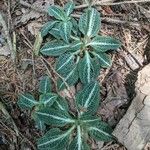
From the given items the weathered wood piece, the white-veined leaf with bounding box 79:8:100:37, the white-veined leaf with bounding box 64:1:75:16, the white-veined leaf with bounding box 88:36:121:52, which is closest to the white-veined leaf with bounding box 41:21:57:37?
the white-veined leaf with bounding box 64:1:75:16

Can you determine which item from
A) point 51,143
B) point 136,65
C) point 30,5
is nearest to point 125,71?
point 136,65

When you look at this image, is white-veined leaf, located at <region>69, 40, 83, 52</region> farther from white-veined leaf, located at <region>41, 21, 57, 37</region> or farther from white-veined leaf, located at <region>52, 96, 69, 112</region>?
white-veined leaf, located at <region>52, 96, 69, 112</region>

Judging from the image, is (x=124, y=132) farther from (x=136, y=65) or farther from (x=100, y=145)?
(x=136, y=65)

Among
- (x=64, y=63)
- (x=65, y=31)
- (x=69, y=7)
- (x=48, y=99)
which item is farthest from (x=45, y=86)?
(x=69, y=7)

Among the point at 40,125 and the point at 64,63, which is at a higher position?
the point at 64,63

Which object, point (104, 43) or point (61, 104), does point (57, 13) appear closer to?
point (104, 43)

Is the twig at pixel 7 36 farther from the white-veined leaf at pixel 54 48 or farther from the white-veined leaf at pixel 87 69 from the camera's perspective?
the white-veined leaf at pixel 87 69
